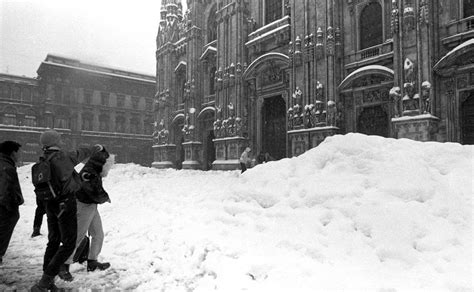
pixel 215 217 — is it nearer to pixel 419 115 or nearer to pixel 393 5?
pixel 419 115

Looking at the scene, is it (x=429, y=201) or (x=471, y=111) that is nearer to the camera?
(x=429, y=201)

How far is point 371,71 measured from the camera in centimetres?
1339

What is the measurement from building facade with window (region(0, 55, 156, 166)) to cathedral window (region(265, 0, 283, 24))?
33.6m

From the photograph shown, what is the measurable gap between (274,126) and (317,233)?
1496 cm

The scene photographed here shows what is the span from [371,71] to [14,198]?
13.8 metres

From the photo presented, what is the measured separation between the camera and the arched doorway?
18578mm

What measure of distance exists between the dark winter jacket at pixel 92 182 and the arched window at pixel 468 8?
14.3 meters

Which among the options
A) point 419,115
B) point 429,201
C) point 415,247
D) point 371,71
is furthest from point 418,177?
point 371,71

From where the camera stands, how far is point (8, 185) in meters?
3.95

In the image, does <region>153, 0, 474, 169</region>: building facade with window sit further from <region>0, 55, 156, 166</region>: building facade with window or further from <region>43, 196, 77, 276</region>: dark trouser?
<region>0, 55, 156, 166</region>: building facade with window

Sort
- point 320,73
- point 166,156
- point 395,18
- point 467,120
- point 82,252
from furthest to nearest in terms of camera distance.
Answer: point 166,156 → point 320,73 → point 395,18 → point 467,120 → point 82,252

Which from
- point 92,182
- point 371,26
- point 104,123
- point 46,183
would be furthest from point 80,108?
point 46,183

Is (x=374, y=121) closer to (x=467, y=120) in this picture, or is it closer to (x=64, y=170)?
(x=467, y=120)

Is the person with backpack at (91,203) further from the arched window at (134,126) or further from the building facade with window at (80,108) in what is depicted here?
the arched window at (134,126)
